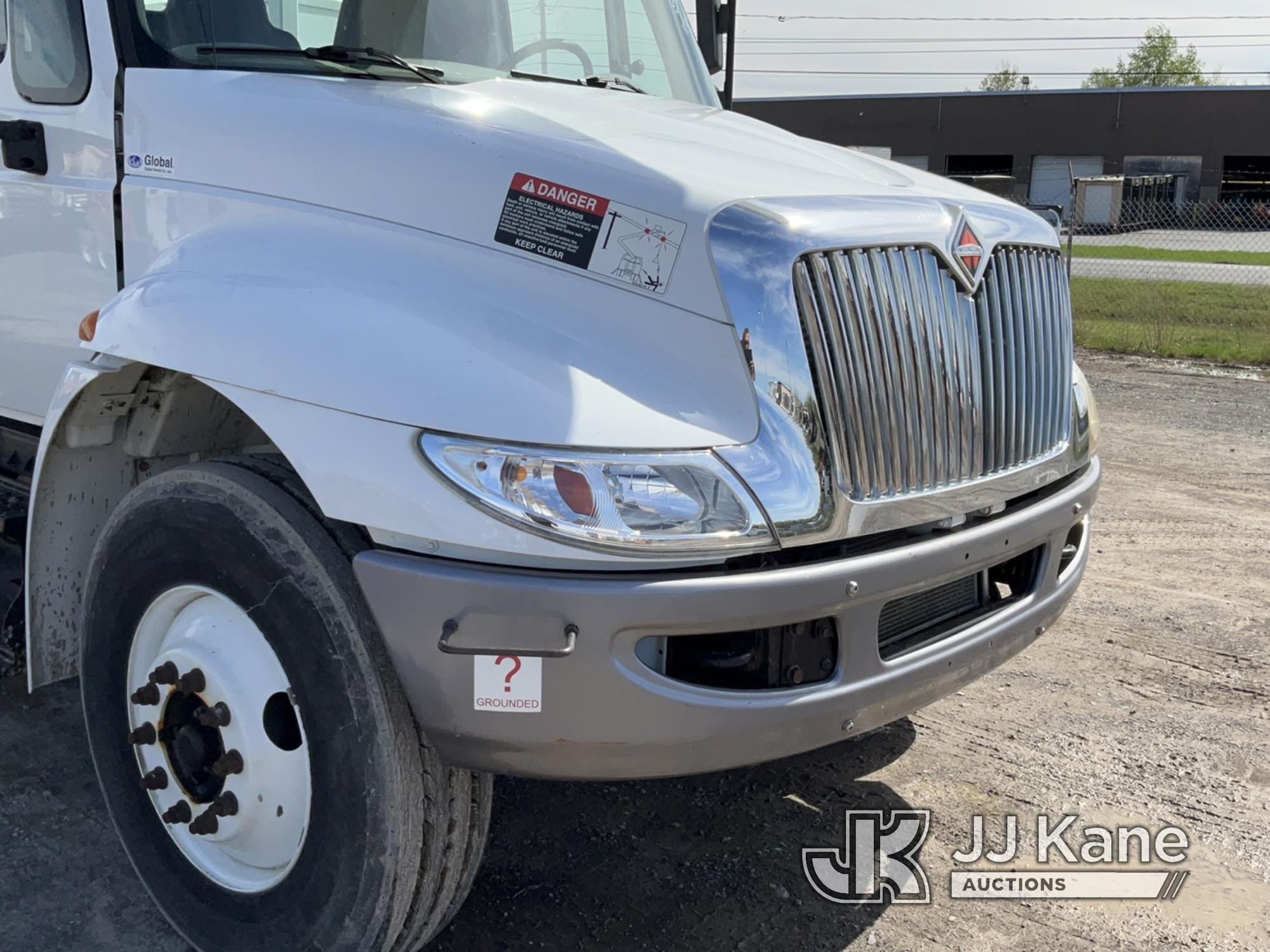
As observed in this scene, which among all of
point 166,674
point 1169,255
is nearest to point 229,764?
point 166,674

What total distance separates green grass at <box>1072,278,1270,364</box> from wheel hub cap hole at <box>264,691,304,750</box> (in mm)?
11392

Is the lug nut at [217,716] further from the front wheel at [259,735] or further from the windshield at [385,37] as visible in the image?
the windshield at [385,37]

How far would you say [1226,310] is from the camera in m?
15.6

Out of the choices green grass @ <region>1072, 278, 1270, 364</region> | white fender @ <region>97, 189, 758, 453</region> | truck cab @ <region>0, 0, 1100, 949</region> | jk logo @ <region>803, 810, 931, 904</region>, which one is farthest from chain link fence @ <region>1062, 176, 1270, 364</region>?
white fender @ <region>97, 189, 758, 453</region>

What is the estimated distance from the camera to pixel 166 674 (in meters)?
2.81

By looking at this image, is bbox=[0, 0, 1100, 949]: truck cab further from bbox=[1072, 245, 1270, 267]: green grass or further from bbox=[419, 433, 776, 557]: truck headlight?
bbox=[1072, 245, 1270, 267]: green grass

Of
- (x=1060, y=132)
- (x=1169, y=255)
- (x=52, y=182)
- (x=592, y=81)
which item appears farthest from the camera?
(x=1060, y=132)

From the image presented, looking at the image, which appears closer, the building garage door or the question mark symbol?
the question mark symbol

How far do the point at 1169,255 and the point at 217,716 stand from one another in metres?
31.4

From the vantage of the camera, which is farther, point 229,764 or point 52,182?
point 52,182

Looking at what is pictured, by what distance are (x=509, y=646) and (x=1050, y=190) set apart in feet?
176

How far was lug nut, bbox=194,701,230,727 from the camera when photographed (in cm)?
273

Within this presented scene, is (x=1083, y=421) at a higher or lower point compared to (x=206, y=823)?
higher

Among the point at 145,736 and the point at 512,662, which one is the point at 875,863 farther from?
the point at 145,736
